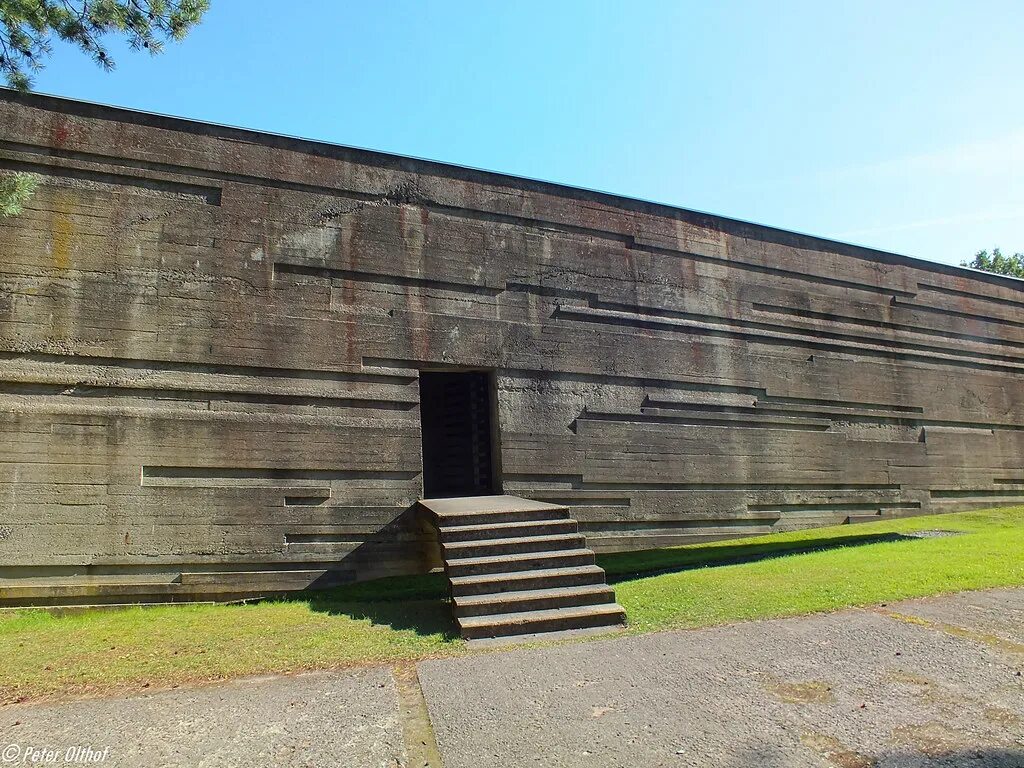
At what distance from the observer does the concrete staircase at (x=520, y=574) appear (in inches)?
234

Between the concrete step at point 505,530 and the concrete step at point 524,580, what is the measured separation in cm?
56

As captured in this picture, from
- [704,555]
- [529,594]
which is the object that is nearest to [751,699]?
[529,594]

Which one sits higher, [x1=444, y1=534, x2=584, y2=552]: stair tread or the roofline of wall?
the roofline of wall

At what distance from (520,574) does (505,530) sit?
2.37 feet

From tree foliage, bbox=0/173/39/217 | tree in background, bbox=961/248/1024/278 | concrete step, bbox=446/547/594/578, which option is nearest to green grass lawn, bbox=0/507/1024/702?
concrete step, bbox=446/547/594/578

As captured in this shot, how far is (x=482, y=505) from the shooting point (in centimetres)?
795

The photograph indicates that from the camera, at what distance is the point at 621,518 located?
32.6 feet

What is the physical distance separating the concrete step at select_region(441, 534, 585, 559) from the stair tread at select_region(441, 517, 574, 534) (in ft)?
0.48

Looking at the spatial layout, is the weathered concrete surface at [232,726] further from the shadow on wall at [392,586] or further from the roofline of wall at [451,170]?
the roofline of wall at [451,170]

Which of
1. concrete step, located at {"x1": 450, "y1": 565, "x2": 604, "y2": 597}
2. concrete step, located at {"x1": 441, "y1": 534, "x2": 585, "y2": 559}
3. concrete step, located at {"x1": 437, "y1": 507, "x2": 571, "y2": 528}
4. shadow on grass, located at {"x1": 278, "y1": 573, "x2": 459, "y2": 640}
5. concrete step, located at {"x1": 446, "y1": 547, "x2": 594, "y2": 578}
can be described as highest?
concrete step, located at {"x1": 437, "y1": 507, "x2": 571, "y2": 528}

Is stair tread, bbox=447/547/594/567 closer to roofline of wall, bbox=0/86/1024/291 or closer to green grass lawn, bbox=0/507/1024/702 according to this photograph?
green grass lawn, bbox=0/507/1024/702

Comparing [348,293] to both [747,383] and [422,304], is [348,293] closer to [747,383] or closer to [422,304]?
[422,304]

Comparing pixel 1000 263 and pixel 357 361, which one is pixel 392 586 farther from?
pixel 1000 263

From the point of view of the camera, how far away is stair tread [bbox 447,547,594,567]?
652 cm
